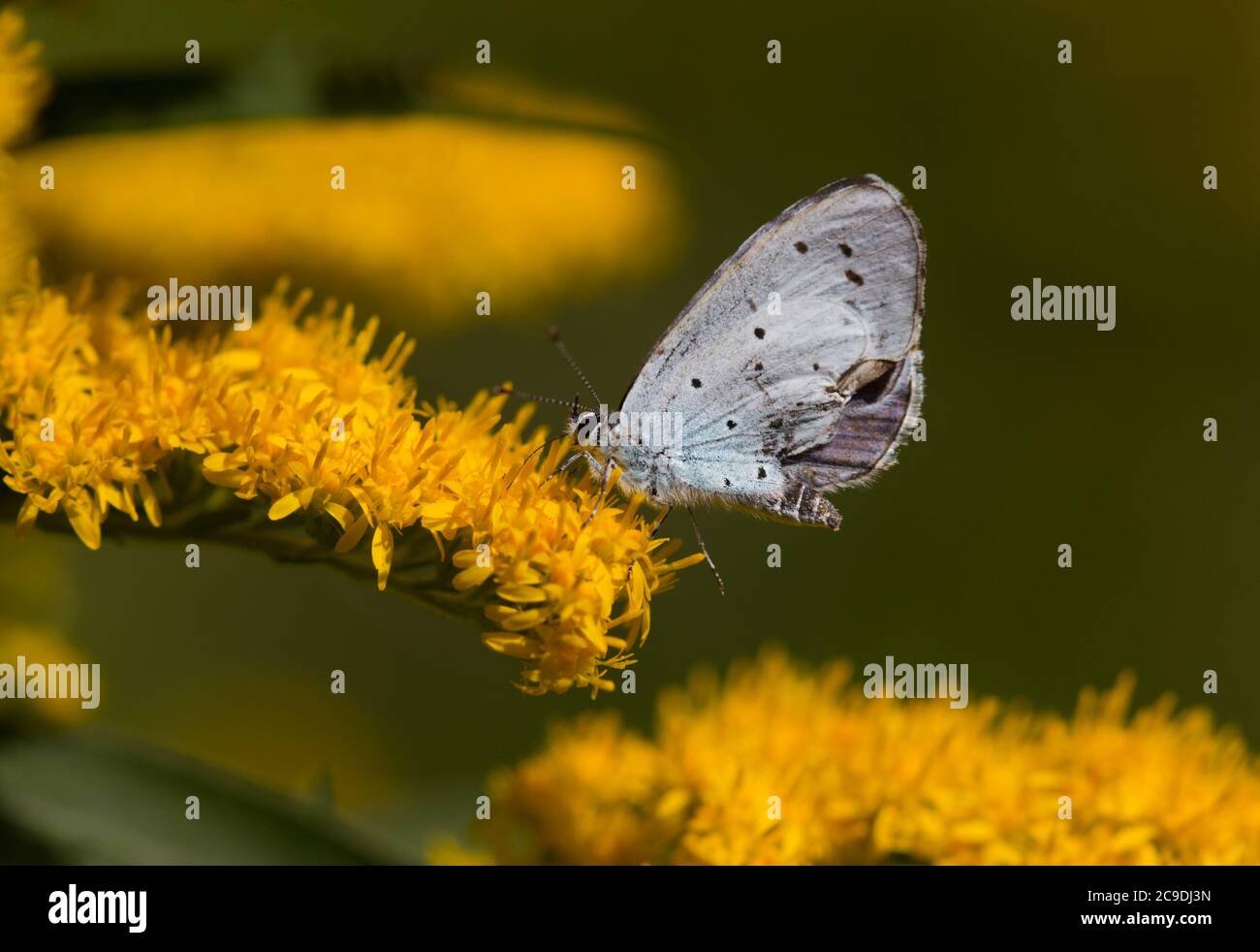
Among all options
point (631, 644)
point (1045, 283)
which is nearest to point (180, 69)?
point (631, 644)

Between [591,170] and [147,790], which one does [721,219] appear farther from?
[147,790]

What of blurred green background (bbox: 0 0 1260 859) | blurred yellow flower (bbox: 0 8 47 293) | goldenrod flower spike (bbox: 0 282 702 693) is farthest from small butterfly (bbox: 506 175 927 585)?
blurred green background (bbox: 0 0 1260 859)

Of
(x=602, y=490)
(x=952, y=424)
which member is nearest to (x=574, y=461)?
(x=602, y=490)

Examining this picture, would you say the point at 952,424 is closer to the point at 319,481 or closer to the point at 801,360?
the point at 801,360

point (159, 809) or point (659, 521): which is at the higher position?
point (659, 521)

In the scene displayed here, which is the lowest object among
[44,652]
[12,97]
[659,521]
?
[44,652]

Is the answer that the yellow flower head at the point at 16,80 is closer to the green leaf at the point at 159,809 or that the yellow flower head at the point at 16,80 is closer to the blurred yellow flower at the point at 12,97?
the blurred yellow flower at the point at 12,97

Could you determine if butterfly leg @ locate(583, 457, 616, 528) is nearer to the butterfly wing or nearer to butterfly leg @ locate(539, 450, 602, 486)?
butterfly leg @ locate(539, 450, 602, 486)
